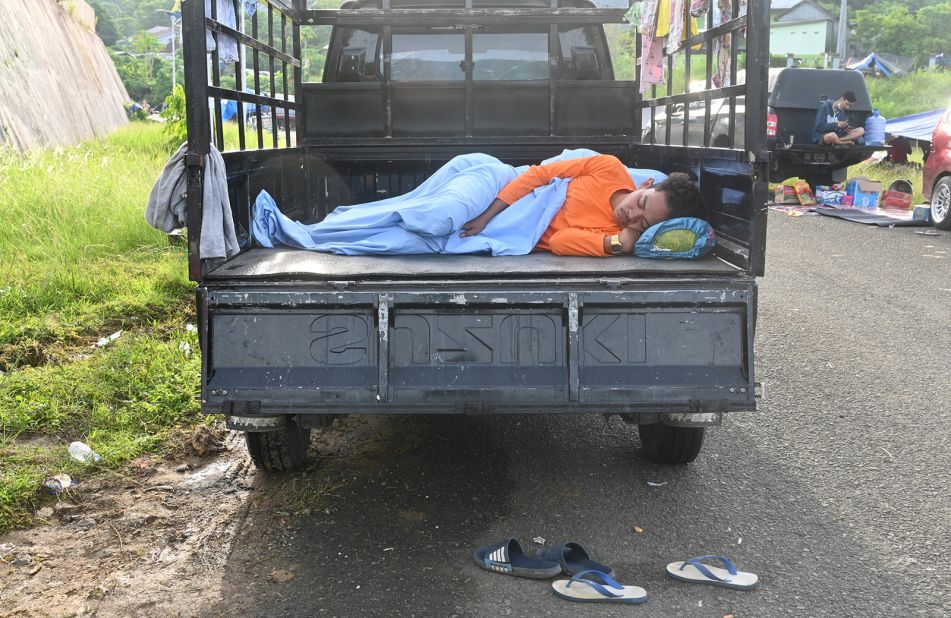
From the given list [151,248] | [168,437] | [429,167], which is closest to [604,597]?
[168,437]

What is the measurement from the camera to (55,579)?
3107 millimetres

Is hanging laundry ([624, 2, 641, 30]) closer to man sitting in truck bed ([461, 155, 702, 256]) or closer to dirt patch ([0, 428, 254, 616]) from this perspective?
man sitting in truck bed ([461, 155, 702, 256])

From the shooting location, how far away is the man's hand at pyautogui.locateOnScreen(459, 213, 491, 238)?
4.29 metres

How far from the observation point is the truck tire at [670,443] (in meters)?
3.88

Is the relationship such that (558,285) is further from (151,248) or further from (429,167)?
(151,248)

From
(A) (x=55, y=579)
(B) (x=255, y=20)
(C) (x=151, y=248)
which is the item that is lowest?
(A) (x=55, y=579)

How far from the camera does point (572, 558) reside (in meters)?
3.16

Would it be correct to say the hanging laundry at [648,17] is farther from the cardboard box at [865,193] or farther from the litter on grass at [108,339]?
the cardboard box at [865,193]

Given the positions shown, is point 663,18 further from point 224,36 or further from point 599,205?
point 224,36

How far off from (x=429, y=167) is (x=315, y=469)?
2259 mm

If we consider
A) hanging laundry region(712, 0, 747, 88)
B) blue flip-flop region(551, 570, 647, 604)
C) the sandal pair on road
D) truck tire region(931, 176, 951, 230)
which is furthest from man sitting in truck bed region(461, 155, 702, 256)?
truck tire region(931, 176, 951, 230)

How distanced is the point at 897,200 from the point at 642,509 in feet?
40.0

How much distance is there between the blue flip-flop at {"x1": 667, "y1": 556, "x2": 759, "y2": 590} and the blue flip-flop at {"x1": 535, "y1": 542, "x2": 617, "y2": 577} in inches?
9.1

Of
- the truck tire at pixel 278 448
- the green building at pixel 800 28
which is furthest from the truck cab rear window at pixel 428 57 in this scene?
the green building at pixel 800 28
